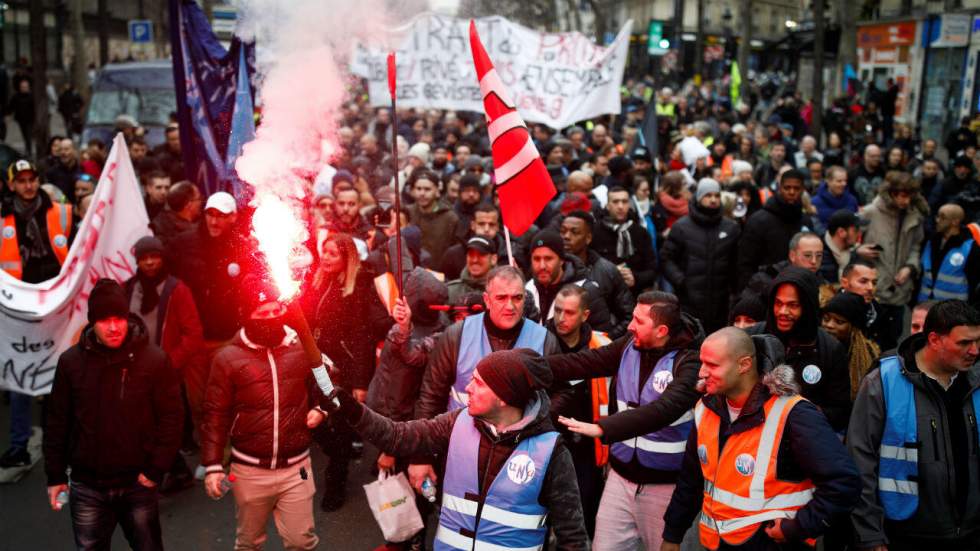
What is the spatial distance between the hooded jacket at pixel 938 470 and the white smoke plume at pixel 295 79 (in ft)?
9.78

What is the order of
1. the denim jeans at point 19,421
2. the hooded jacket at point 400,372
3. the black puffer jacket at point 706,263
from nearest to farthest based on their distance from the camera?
the hooded jacket at point 400,372
the denim jeans at point 19,421
the black puffer jacket at point 706,263

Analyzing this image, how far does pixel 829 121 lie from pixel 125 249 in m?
19.0

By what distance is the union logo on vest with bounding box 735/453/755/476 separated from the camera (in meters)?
3.59

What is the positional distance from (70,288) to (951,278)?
6822 mm

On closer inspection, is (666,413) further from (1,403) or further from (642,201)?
(1,403)

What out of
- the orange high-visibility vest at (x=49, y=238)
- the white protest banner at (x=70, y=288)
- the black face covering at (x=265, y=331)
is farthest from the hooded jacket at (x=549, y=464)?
the orange high-visibility vest at (x=49, y=238)

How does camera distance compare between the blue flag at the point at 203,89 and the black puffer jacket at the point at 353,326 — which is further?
the blue flag at the point at 203,89

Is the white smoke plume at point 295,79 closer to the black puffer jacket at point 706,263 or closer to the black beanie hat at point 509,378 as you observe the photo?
the black beanie hat at point 509,378

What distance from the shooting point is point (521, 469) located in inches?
130

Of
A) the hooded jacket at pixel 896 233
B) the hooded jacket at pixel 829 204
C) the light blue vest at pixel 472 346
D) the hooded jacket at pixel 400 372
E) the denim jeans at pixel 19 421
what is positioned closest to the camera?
the light blue vest at pixel 472 346

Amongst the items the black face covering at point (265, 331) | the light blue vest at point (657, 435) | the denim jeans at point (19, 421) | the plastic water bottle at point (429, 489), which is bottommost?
the denim jeans at point (19, 421)

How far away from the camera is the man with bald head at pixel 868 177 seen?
12.3 metres

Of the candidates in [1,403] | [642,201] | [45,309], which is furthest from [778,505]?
[1,403]

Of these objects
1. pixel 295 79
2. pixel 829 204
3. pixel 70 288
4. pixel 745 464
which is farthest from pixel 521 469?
pixel 829 204
